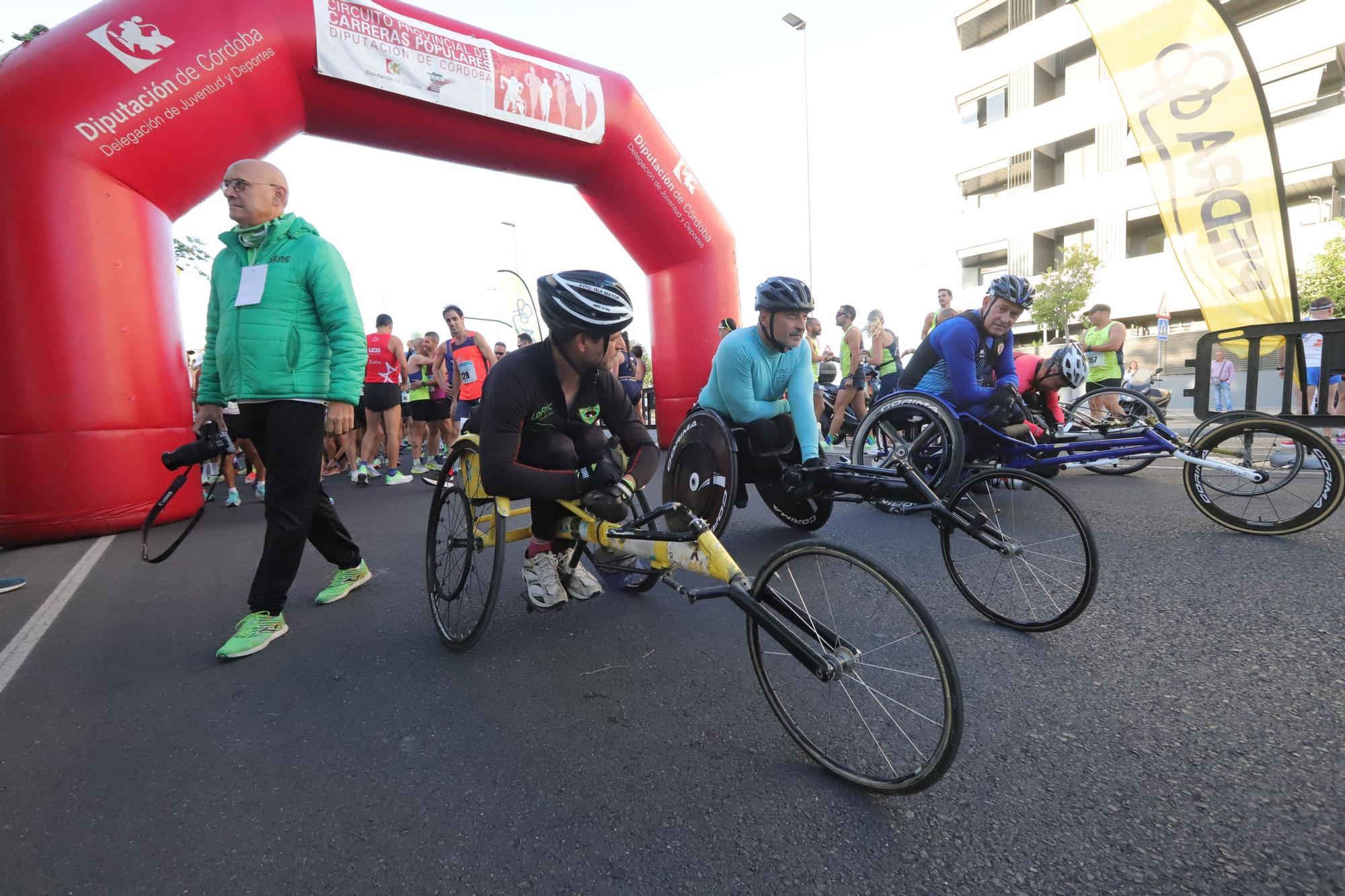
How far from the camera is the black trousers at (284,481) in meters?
2.72

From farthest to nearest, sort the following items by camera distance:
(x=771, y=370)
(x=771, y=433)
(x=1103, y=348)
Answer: (x=1103, y=348)
(x=771, y=370)
(x=771, y=433)

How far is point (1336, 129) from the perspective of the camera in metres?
22.1

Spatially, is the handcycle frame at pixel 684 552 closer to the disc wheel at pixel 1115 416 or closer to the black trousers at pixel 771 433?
the black trousers at pixel 771 433

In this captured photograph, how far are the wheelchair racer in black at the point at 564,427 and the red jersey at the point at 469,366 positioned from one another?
18.6 ft

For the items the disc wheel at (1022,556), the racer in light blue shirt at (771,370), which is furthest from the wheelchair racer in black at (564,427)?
the disc wheel at (1022,556)

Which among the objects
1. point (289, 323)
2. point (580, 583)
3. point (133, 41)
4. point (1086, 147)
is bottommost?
point (580, 583)

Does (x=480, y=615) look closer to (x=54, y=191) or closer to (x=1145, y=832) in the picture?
(x=1145, y=832)

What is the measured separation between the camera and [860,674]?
1.76 meters

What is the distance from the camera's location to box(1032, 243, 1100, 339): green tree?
24.7 metres

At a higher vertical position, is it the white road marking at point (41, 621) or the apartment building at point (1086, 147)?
the apartment building at point (1086, 147)

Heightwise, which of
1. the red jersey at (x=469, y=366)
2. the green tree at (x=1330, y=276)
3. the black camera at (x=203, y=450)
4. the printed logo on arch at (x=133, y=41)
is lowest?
the black camera at (x=203, y=450)

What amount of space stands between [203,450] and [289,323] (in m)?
0.70

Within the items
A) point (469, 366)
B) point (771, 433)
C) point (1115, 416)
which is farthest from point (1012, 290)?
point (469, 366)

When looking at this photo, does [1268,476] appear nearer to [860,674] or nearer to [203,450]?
[860,674]
